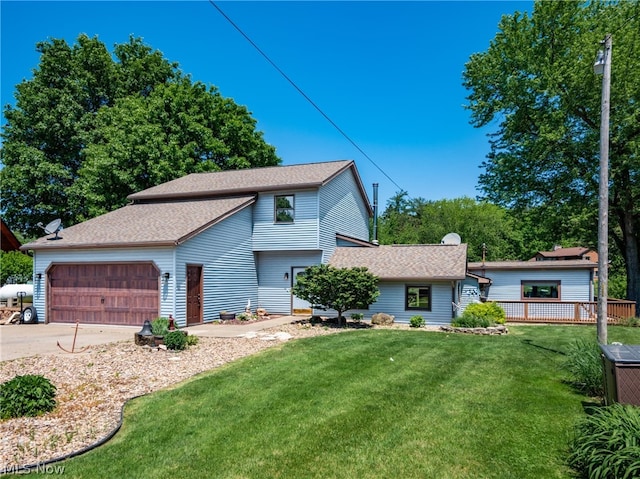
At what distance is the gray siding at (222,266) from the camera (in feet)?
46.2

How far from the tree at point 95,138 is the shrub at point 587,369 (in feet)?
81.9

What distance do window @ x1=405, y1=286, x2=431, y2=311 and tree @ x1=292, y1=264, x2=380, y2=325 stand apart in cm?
238

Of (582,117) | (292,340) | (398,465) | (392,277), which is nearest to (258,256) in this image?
(392,277)

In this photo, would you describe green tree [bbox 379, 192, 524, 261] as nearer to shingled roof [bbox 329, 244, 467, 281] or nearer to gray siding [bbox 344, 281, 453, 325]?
shingled roof [bbox 329, 244, 467, 281]

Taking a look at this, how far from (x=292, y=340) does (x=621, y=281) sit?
28925 millimetres

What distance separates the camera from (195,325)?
14.6m

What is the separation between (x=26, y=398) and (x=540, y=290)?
2558 cm

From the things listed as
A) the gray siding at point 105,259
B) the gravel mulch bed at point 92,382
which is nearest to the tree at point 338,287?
the gravel mulch bed at point 92,382

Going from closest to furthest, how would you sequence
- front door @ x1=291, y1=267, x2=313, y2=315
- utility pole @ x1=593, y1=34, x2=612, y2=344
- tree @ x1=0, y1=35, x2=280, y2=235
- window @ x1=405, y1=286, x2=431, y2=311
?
1. utility pole @ x1=593, y1=34, x2=612, y2=344
2. window @ x1=405, y1=286, x2=431, y2=311
3. front door @ x1=291, y1=267, x2=313, y2=315
4. tree @ x1=0, y1=35, x2=280, y2=235

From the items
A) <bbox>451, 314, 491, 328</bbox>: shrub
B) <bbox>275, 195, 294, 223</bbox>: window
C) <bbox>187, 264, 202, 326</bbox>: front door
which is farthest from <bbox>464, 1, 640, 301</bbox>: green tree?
<bbox>187, 264, 202, 326</bbox>: front door

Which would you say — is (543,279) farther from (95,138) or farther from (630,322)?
(95,138)

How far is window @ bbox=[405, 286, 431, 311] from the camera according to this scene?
54.0 feet

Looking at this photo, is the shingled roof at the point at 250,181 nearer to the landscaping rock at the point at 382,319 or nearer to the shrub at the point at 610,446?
the landscaping rock at the point at 382,319

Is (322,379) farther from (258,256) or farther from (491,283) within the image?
(491,283)
